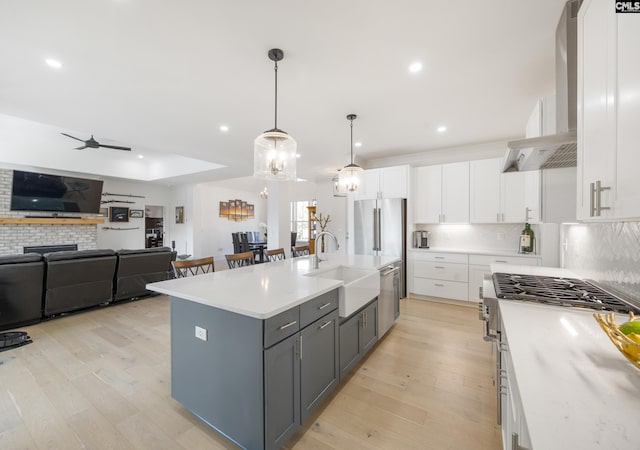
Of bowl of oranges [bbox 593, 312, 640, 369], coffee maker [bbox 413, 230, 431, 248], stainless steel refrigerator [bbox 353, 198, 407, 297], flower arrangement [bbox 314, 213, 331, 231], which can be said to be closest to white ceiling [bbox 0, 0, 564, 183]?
stainless steel refrigerator [bbox 353, 198, 407, 297]

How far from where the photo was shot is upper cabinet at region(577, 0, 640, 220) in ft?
2.74

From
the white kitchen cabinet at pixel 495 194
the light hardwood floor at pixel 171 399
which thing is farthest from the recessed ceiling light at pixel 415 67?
the light hardwood floor at pixel 171 399

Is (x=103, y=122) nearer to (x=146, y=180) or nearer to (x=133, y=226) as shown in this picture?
(x=146, y=180)

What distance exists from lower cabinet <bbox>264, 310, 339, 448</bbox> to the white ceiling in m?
2.10

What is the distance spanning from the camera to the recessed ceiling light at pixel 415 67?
2227mm

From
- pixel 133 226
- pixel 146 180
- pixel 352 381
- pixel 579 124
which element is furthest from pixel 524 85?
pixel 133 226

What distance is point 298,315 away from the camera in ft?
5.25

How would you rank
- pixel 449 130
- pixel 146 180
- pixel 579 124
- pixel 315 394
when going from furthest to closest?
pixel 146 180 < pixel 449 130 < pixel 315 394 < pixel 579 124

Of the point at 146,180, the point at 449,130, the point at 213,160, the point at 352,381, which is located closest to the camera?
the point at 352,381

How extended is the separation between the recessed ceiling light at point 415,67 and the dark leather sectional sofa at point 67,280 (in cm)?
463

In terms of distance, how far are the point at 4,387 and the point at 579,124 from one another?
440cm

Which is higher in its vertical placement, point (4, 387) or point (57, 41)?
point (57, 41)

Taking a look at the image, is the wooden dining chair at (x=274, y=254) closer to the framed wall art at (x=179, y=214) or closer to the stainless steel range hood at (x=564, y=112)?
the stainless steel range hood at (x=564, y=112)

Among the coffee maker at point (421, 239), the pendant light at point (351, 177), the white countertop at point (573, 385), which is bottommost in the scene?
the white countertop at point (573, 385)
